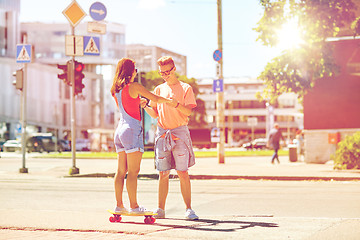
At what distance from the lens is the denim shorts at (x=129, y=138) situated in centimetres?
718

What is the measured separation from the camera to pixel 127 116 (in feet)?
23.8

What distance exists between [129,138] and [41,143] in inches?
2219

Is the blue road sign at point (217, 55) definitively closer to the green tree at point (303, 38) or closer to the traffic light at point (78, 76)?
the green tree at point (303, 38)

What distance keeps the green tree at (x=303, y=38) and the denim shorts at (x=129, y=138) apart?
1830 centimetres

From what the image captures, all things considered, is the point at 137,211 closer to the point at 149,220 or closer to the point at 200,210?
the point at 149,220

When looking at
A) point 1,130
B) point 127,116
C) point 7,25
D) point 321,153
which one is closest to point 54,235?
point 127,116

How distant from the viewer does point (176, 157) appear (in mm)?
7633

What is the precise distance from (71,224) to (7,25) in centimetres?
8373

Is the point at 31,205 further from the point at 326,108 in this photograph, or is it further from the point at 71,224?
the point at 326,108

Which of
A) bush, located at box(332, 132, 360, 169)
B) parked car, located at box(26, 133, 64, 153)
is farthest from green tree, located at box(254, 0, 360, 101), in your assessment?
parked car, located at box(26, 133, 64, 153)

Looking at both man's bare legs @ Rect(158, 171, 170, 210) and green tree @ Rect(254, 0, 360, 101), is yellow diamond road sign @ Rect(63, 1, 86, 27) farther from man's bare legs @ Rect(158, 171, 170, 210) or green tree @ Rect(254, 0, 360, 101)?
man's bare legs @ Rect(158, 171, 170, 210)

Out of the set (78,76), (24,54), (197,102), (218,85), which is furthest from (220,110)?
(197,102)

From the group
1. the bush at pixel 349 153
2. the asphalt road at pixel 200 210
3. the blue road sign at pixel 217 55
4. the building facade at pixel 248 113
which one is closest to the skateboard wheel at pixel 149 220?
the asphalt road at pixel 200 210

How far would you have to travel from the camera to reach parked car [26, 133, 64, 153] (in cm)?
6075
